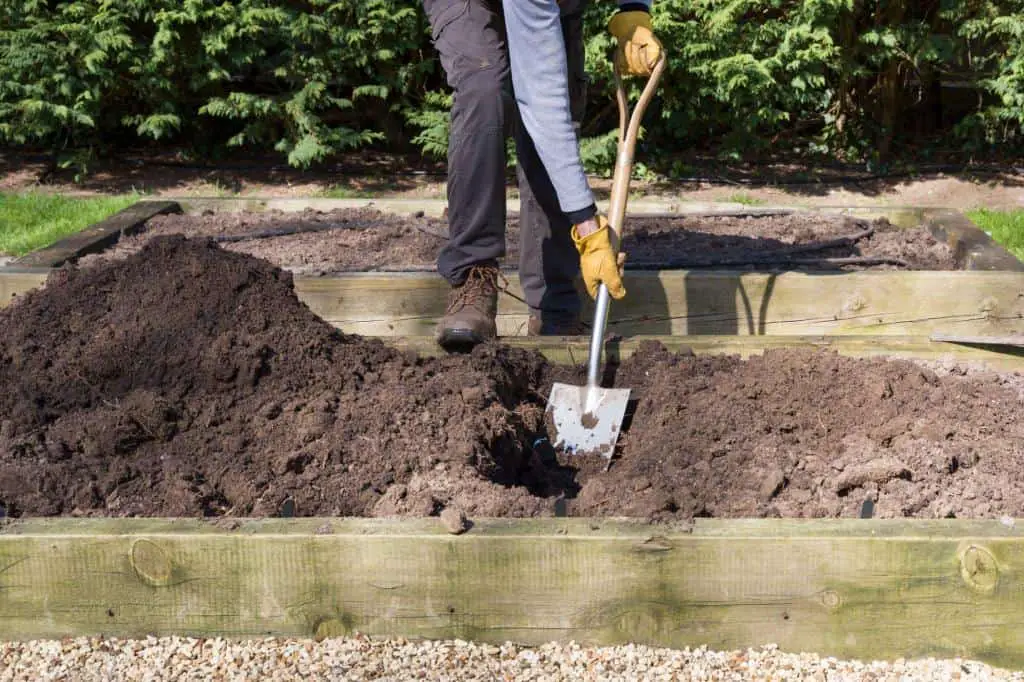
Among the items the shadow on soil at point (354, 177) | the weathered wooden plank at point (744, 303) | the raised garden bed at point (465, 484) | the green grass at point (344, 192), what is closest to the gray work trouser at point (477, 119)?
the raised garden bed at point (465, 484)

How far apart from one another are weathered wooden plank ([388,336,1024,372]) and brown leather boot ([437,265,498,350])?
0.06 metres

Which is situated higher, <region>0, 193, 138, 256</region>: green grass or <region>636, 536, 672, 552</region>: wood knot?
<region>636, 536, 672, 552</region>: wood knot

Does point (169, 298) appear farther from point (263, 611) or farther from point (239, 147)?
point (239, 147)

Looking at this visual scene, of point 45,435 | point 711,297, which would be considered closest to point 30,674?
point 45,435

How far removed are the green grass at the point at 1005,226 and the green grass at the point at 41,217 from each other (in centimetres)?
502

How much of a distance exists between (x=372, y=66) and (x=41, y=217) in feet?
9.35

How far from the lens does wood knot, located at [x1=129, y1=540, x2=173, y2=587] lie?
1972mm

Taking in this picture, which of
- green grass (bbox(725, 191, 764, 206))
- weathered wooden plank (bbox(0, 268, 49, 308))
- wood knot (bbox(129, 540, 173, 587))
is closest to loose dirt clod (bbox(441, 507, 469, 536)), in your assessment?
wood knot (bbox(129, 540, 173, 587))

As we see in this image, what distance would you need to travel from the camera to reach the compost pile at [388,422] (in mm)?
2326

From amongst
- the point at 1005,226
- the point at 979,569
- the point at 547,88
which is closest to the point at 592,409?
the point at 547,88

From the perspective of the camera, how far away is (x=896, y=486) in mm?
2359

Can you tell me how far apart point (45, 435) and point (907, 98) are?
8630 mm

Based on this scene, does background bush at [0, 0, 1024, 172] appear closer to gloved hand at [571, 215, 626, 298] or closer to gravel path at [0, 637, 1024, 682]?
gloved hand at [571, 215, 626, 298]

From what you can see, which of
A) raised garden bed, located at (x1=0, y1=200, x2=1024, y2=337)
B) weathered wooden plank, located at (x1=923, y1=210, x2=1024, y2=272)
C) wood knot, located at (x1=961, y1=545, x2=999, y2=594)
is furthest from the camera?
weathered wooden plank, located at (x1=923, y1=210, x2=1024, y2=272)
